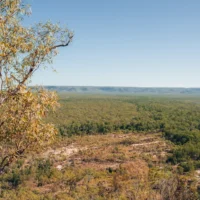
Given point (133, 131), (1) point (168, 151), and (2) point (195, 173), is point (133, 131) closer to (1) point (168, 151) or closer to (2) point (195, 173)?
(1) point (168, 151)

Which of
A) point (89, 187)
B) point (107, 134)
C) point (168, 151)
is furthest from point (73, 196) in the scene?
point (107, 134)

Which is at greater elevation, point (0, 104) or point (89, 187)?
point (0, 104)

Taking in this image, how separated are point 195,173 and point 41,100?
1949 centimetres

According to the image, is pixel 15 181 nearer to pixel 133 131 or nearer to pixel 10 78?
pixel 10 78

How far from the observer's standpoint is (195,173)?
73.8 feet

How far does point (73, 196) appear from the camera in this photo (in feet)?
57.9

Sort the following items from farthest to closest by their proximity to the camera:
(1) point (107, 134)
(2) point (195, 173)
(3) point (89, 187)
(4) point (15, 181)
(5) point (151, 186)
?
1. (1) point (107, 134)
2. (2) point (195, 173)
3. (4) point (15, 181)
4. (3) point (89, 187)
5. (5) point (151, 186)

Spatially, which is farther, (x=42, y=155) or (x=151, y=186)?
(x=42, y=155)

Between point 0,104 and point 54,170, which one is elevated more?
point 0,104

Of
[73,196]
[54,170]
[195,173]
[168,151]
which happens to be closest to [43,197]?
[73,196]

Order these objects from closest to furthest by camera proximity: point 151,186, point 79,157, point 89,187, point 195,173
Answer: point 151,186 < point 89,187 < point 195,173 < point 79,157

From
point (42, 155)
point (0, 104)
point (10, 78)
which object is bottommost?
point (42, 155)

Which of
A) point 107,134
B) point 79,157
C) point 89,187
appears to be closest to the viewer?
point 89,187

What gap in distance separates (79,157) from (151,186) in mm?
13241
